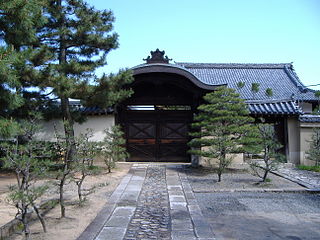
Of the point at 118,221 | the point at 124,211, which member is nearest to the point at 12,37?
the point at 124,211

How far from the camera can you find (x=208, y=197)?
748cm

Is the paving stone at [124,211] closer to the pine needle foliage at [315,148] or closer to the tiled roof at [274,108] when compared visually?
→ the pine needle foliage at [315,148]

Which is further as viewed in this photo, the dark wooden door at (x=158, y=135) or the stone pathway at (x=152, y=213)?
the dark wooden door at (x=158, y=135)

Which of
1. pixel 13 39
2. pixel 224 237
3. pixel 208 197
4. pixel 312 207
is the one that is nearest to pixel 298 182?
pixel 312 207

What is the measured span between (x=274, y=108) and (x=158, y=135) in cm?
560

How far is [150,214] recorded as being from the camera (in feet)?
19.5

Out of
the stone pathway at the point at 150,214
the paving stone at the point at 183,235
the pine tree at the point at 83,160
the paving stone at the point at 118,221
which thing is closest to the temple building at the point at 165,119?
the stone pathway at the point at 150,214

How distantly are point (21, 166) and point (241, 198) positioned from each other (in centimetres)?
520

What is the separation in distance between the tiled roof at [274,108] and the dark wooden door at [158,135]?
313cm

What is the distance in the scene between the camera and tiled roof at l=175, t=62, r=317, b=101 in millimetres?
18964

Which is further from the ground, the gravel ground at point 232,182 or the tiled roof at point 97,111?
the tiled roof at point 97,111

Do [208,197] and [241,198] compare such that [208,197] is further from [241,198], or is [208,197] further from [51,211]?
[51,211]

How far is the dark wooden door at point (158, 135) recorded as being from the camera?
554 inches

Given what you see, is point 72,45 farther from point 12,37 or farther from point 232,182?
point 232,182
